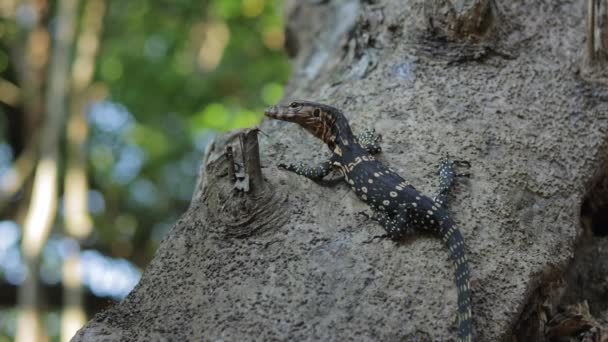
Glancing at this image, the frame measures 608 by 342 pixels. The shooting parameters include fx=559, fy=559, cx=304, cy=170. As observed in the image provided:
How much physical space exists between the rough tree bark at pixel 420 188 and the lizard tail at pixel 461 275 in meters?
0.04

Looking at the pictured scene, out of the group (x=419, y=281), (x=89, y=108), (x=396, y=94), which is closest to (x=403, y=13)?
(x=396, y=94)

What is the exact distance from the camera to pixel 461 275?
8.54 feet

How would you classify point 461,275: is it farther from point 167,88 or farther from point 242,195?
point 167,88

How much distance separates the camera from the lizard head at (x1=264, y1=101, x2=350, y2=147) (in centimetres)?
364

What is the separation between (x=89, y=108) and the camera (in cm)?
991

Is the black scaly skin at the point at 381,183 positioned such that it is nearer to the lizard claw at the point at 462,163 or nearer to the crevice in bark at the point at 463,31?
the lizard claw at the point at 462,163

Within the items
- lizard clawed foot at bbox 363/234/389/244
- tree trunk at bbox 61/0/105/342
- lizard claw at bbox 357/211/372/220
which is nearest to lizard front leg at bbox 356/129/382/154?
lizard claw at bbox 357/211/372/220

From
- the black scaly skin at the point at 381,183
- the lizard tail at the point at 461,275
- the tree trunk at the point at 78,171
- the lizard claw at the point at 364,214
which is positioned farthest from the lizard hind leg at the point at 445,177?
the tree trunk at the point at 78,171

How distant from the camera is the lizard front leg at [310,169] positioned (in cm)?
329

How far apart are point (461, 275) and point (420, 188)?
76 centimetres

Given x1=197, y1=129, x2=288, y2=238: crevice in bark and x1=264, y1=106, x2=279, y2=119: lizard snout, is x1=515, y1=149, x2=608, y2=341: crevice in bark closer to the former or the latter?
x1=197, y1=129, x2=288, y2=238: crevice in bark

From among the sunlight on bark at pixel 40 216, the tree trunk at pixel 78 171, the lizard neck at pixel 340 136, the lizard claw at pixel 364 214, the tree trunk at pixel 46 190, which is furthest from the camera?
the tree trunk at pixel 78 171

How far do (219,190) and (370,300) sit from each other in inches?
36.2

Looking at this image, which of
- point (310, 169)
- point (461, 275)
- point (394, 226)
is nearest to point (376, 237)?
point (394, 226)
